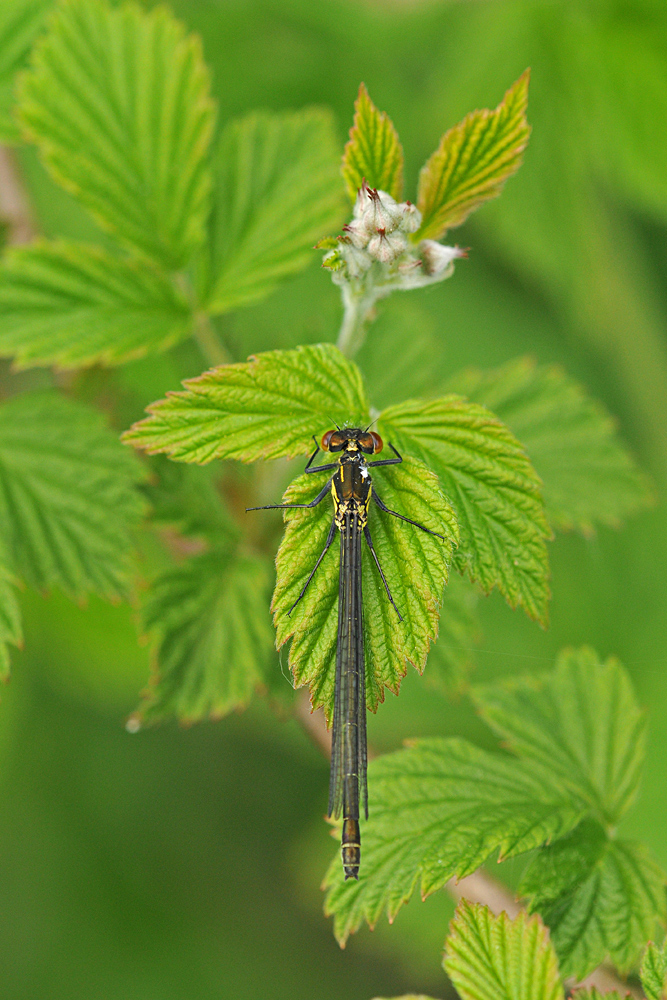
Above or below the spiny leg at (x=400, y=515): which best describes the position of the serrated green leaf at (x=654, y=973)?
below

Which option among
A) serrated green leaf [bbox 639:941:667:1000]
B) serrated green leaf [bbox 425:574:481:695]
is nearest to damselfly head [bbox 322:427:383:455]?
serrated green leaf [bbox 425:574:481:695]

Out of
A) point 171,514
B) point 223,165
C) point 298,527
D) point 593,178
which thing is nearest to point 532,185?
point 593,178

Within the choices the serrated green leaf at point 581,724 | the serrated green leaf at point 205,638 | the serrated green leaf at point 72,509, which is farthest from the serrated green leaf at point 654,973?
the serrated green leaf at point 72,509

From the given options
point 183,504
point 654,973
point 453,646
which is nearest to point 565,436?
point 453,646

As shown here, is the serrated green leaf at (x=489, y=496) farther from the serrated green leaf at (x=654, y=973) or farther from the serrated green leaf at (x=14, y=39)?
the serrated green leaf at (x=14, y=39)

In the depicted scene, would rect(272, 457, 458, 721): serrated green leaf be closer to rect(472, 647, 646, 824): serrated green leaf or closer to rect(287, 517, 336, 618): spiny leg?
rect(287, 517, 336, 618): spiny leg

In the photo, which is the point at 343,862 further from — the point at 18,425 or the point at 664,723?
the point at 664,723
